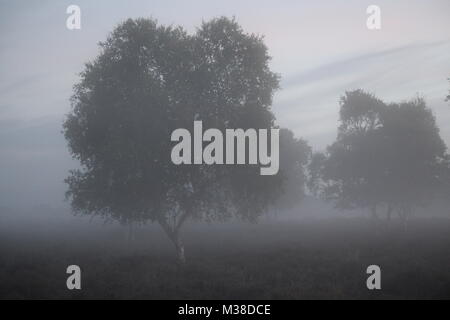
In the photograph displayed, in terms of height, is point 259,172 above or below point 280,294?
above

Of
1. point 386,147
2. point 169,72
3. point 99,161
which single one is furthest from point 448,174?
point 99,161

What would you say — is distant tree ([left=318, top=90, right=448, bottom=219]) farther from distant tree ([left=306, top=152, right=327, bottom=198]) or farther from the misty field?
the misty field

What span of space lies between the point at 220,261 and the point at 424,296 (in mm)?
11131

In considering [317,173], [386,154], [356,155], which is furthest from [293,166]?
[386,154]

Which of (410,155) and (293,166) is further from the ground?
(293,166)

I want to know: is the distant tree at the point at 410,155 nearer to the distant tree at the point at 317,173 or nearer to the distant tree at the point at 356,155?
the distant tree at the point at 356,155

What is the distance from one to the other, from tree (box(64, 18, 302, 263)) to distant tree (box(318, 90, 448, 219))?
17.1m

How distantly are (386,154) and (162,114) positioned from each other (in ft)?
79.2

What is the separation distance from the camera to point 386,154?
120 feet

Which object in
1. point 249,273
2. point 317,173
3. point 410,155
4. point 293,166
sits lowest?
point 249,273

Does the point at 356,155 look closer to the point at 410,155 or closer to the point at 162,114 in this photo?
the point at 410,155

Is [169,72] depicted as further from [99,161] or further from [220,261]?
[220,261]
